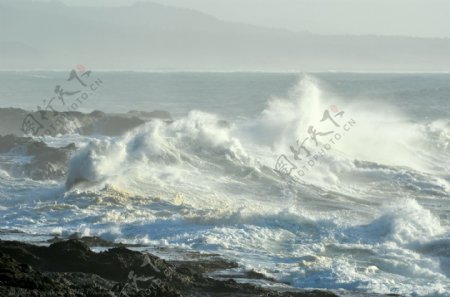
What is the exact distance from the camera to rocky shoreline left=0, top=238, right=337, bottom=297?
15312 mm

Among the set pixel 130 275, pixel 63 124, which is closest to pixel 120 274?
pixel 130 275

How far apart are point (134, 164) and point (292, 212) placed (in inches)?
366

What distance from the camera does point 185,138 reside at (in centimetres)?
3769

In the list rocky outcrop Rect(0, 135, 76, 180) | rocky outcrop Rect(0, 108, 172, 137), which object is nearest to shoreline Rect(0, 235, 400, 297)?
rocky outcrop Rect(0, 135, 76, 180)

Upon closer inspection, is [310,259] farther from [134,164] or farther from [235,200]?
[134,164]

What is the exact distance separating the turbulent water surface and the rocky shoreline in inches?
75.9

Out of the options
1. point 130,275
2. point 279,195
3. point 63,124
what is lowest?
point 130,275

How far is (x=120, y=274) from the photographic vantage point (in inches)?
658

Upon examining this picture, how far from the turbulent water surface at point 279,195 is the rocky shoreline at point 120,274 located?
193 cm

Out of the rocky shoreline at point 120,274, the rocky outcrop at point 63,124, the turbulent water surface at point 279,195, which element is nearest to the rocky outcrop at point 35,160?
the turbulent water surface at point 279,195

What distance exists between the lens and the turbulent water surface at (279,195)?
20.7 m

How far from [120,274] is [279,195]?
46.4ft

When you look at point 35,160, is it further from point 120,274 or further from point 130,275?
point 130,275

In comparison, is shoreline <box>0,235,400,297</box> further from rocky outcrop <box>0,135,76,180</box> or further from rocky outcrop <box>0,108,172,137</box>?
rocky outcrop <box>0,108,172,137</box>
